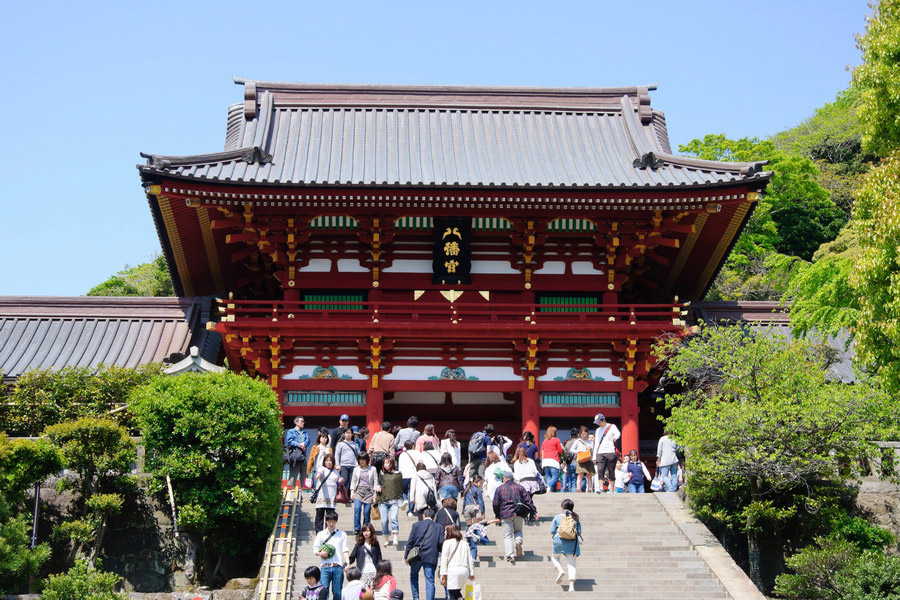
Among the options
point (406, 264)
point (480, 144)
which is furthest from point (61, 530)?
point (480, 144)

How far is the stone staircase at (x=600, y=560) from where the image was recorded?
1562 centimetres

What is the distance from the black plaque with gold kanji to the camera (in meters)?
24.8

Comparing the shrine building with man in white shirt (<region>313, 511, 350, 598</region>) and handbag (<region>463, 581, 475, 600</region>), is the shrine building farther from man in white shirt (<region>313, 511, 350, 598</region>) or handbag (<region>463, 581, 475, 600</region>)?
handbag (<region>463, 581, 475, 600</region>)

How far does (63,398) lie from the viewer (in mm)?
21984

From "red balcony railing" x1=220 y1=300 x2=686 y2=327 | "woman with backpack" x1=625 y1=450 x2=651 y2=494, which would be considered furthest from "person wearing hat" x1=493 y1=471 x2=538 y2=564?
"red balcony railing" x1=220 y1=300 x2=686 y2=327

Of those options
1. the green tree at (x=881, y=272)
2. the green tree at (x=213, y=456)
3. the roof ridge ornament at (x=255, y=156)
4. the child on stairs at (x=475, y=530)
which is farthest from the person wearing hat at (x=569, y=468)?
the roof ridge ornament at (x=255, y=156)

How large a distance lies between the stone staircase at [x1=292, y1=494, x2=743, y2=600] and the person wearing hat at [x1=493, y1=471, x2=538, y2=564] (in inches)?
9.1

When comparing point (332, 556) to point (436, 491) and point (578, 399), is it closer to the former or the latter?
point (436, 491)

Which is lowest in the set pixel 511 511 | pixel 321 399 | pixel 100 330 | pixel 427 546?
pixel 427 546

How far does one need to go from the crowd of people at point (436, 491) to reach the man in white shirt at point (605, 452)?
0.07ft

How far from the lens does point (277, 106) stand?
28375 millimetres

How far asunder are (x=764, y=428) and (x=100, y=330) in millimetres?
17418

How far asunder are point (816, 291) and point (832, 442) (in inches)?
170

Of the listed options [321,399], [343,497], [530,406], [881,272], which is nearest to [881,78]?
[881,272]
